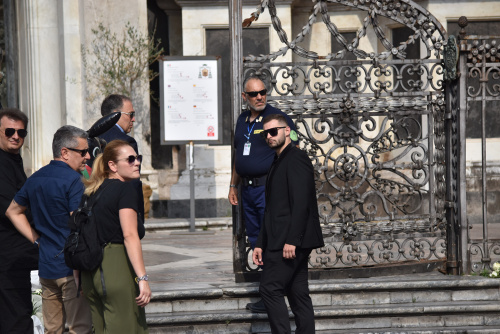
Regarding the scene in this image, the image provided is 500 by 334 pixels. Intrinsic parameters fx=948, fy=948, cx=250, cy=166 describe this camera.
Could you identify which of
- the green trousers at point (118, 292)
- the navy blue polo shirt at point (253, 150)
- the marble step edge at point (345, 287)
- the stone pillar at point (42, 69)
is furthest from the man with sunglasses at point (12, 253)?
the stone pillar at point (42, 69)

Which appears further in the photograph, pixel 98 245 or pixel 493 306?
pixel 493 306

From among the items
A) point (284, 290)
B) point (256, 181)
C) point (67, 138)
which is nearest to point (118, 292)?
point (67, 138)

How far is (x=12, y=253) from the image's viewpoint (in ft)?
22.3

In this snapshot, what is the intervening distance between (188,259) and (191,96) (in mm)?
4013

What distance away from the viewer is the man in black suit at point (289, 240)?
22.5 feet

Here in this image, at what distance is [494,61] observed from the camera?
9273 mm

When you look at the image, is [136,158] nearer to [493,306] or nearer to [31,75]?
[493,306]

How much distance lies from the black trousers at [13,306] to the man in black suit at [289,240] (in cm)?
172

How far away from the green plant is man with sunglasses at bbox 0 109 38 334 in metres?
8.76

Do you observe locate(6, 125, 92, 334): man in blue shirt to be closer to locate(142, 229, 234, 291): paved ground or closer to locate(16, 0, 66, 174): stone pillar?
locate(142, 229, 234, 291): paved ground

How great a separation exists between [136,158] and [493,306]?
157 inches

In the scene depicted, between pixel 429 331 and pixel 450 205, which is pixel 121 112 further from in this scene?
pixel 450 205

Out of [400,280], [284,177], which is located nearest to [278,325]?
[284,177]

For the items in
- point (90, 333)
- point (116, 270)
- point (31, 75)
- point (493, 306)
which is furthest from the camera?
point (31, 75)
